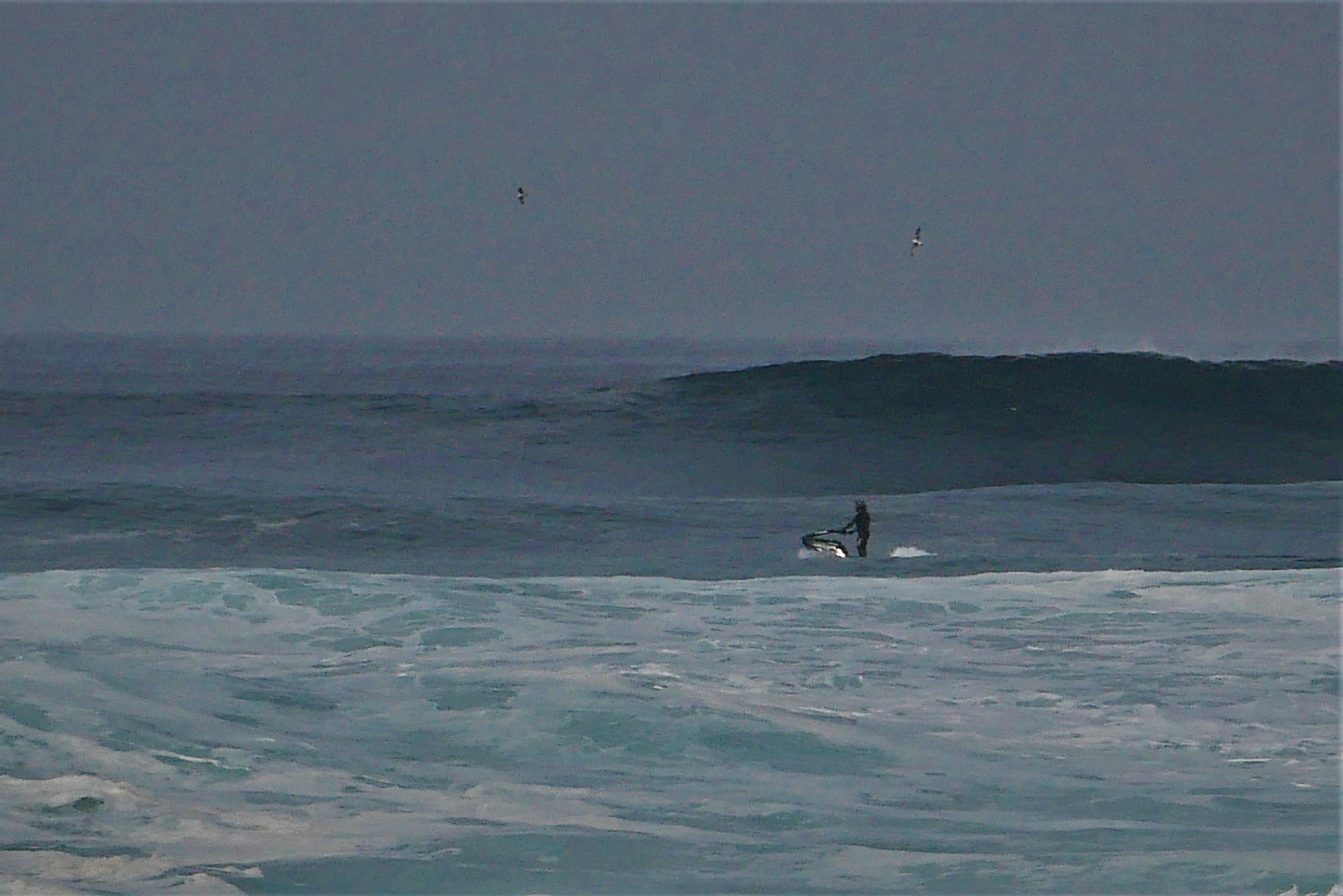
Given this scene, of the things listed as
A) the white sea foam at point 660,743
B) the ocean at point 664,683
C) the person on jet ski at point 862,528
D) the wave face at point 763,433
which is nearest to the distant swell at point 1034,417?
the wave face at point 763,433

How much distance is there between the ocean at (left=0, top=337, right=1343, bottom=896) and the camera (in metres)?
7.72

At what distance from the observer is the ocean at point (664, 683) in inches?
304

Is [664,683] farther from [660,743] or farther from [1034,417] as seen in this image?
[1034,417]

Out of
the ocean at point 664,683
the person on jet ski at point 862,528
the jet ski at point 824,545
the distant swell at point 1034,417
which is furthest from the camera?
the distant swell at point 1034,417

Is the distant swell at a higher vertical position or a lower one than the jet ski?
higher

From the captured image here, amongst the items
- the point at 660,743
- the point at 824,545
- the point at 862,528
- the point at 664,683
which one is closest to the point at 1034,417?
the point at 824,545

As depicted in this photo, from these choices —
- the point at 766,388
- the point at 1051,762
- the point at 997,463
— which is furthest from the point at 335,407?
the point at 1051,762

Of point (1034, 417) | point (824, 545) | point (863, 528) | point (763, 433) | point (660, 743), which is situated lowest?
point (660, 743)

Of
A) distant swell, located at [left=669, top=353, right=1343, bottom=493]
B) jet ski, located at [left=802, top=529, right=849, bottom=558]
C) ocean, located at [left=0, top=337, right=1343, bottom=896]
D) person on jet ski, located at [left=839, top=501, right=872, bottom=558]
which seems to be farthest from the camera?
distant swell, located at [left=669, top=353, right=1343, bottom=493]

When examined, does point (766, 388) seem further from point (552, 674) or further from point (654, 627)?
point (552, 674)

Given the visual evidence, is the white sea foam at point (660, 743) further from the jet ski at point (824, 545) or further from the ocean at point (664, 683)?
the jet ski at point (824, 545)

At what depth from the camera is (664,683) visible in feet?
36.5

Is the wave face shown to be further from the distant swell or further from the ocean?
the ocean

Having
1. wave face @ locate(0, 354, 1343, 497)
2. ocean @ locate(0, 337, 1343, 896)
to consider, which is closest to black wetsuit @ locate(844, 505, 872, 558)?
ocean @ locate(0, 337, 1343, 896)
